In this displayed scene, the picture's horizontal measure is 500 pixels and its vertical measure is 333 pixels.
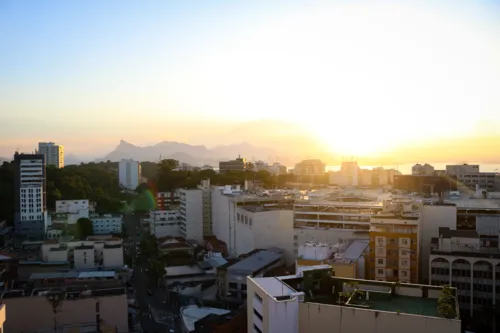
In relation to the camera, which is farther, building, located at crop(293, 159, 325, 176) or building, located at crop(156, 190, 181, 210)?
building, located at crop(293, 159, 325, 176)

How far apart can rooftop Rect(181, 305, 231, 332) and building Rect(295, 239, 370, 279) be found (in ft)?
7.44

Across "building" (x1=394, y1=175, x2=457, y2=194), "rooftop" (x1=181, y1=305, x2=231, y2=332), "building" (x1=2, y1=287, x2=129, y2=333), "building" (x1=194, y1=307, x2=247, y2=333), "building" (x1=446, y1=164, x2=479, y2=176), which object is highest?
"building" (x1=446, y1=164, x2=479, y2=176)

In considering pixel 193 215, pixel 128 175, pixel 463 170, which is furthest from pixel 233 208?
pixel 128 175

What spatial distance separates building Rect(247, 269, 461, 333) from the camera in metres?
5.62

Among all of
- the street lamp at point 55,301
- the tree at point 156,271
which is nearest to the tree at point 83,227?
the tree at point 156,271

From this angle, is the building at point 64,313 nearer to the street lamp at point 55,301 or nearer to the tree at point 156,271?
the street lamp at point 55,301

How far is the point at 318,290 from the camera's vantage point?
6812mm

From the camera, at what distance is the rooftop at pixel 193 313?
34.4ft

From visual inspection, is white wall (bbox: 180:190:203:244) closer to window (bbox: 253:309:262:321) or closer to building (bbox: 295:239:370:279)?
building (bbox: 295:239:370:279)

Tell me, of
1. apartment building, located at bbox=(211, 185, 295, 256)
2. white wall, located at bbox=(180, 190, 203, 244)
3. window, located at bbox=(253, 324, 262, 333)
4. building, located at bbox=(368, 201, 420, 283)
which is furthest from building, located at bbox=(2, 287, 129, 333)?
white wall, located at bbox=(180, 190, 203, 244)

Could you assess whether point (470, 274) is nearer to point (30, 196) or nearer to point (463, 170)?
point (30, 196)

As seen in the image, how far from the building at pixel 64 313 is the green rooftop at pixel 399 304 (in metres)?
5.05

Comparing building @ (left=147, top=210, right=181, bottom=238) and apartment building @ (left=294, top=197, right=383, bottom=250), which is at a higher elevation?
apartment building @ (left=294, top=197, right=383, bottom=250)

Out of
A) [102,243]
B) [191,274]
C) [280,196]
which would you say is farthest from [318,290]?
[280,196]
